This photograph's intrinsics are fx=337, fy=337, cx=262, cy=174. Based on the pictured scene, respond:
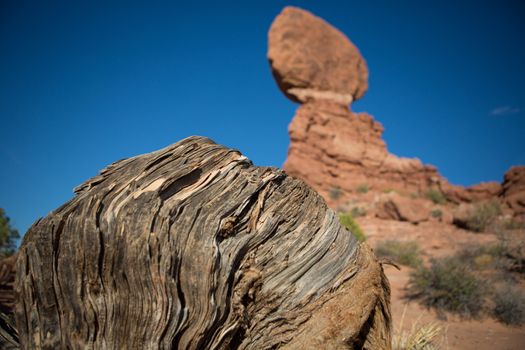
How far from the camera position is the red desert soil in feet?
19.1

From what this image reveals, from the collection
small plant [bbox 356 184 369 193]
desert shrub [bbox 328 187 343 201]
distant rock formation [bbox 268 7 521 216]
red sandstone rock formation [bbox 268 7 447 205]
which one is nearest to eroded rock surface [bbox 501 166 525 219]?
distant rock formation [bbox 268 7 521 216]

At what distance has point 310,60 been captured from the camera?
1446 inches

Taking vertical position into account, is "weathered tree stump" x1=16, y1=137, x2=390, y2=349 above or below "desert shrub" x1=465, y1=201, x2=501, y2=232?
below

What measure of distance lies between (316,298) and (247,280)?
518mm

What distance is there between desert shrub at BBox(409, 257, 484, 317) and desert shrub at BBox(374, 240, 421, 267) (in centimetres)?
387

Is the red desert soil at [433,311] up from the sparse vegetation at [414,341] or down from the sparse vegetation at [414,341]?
up

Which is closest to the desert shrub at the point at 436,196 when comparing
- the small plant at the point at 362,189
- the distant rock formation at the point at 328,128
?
the distant rock formation at the point at 328,128

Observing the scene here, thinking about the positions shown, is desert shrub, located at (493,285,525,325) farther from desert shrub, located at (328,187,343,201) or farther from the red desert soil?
desert shrub, located at (328,187,343,201)

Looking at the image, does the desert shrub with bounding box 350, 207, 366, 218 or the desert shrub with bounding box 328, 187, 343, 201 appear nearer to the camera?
the desert shrub with bounding box 350, 207, 366, 218

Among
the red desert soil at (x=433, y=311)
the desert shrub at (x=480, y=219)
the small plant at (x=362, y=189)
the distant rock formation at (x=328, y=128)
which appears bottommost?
the red desert soil at (x=433, y=311)

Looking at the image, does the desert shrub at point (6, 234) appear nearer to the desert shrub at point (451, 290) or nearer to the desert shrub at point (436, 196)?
the desert shrub at point (451, 290)

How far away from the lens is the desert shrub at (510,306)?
276 inches

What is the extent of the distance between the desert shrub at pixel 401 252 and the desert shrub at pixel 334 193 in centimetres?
1578

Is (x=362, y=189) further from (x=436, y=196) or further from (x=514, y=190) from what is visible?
(x=514, y=190)
